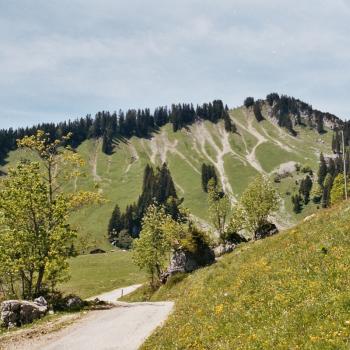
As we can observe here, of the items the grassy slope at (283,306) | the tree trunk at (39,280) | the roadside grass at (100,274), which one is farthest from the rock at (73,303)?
the roadside grass at (100,274)

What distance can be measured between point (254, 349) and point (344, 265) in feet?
21.8

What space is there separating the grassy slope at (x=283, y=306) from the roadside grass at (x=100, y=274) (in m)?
76.4

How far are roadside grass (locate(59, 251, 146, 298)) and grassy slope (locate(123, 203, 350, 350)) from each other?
76376 mm

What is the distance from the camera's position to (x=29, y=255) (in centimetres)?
4091

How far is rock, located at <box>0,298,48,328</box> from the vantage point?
112ft

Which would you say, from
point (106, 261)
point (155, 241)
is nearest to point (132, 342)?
point (155, 241)

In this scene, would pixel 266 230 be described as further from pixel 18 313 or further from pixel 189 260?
pixel 18 313

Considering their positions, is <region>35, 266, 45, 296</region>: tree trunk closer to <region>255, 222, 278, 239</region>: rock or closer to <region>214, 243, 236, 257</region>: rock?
<region>214, 243, 236, 257</region>: rock

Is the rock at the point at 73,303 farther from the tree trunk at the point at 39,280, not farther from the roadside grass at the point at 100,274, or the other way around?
the roadside grass at the point at 100,274

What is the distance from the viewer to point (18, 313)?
34625 mm

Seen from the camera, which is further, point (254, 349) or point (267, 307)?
point (267, 307)

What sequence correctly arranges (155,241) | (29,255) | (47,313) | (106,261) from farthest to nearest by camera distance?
(106,261), (155,241), (29,255), (47,313)

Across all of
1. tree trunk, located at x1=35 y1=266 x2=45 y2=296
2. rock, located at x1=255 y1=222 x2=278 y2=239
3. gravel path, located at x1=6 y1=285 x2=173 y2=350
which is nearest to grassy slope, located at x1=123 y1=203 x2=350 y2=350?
gravel path, located at x1=6 y1=285 x2=173 y2=350

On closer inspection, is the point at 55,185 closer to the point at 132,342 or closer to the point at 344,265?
the point at 132,342
